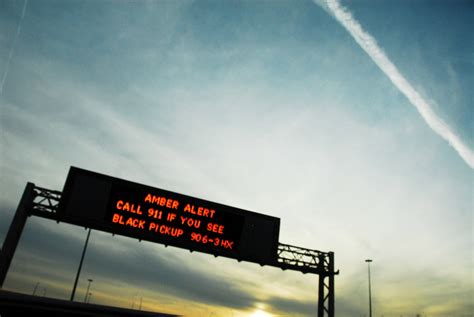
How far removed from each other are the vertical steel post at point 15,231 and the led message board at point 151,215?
5.92ft

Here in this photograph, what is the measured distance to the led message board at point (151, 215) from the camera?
54.5 ft

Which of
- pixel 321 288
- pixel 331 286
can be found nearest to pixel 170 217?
pixel 321 288

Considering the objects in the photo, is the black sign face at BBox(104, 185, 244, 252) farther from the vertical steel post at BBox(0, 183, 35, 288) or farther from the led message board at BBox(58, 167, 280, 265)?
the vertical steel post at BBox(0, 183, 35, 288)

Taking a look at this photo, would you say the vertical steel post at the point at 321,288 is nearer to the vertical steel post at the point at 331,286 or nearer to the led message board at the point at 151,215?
the vertical steel post at the point at 331,286

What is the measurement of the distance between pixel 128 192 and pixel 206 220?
4574mm

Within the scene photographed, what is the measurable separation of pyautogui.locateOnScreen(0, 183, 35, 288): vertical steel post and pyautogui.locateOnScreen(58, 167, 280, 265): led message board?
180cm

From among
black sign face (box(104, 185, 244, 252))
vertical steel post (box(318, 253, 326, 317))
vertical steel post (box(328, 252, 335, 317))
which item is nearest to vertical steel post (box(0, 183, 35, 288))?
black sign face (box(104, 185, 244, 252))

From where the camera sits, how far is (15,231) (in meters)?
16.0

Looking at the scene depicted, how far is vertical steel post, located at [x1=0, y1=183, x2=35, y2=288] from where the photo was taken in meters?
15.4

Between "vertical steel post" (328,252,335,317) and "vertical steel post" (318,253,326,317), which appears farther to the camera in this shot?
"vertical steel post" (318,253,326,317)

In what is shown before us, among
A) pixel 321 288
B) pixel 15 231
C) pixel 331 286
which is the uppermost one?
pixel 15 231

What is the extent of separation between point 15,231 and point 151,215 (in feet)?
22.2

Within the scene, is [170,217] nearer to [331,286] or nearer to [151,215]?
[151,215]

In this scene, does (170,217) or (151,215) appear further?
(170,217)
